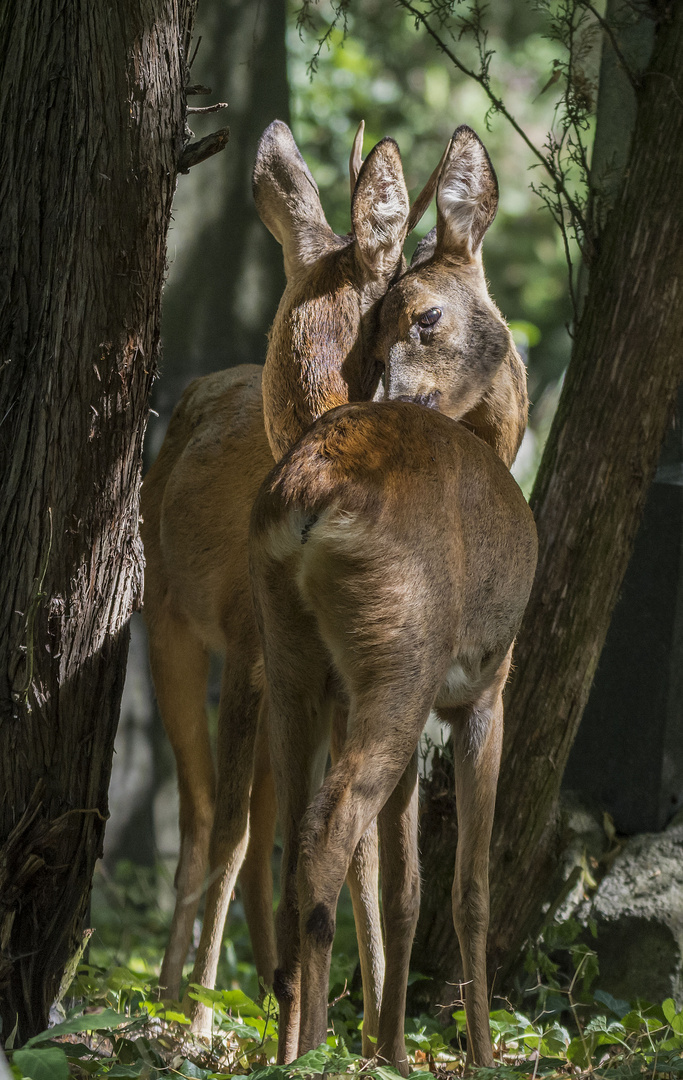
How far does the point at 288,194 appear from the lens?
12.6 feet

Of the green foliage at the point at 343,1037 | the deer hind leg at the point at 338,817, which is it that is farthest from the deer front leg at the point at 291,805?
the deer hind leg at the point at 338,817

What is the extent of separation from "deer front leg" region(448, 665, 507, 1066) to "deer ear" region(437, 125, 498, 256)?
150 cm

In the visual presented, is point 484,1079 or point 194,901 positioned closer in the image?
point 484,1079

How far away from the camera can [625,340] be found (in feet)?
14.8

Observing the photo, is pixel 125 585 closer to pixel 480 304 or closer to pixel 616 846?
pixel 480 304

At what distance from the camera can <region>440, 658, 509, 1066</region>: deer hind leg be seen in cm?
339

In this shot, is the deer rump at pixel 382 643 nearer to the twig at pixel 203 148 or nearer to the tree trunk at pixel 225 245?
the twig at pixel 203 148

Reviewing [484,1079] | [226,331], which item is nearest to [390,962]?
[484,1079]

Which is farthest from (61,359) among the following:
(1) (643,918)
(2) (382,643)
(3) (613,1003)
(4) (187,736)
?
(1) (643,918)

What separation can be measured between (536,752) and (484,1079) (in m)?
1.72

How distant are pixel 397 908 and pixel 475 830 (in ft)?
1.14

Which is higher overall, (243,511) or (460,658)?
(243,511)

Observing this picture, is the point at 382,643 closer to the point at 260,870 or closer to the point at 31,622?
the point at 31,622

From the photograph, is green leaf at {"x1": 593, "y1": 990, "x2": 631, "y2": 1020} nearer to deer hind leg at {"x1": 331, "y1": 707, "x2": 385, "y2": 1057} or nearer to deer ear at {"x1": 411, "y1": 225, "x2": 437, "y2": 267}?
deer hind leg at {"x1": 331, "y1": 707, "x2": 385, "y2": 1057}
